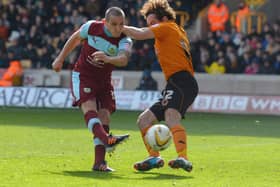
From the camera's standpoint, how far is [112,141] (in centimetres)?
1119

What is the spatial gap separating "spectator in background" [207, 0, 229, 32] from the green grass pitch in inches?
333

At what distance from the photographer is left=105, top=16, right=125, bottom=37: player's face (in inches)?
452

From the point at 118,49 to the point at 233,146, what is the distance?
4.55 meters

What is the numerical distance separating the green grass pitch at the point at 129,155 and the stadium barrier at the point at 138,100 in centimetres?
298

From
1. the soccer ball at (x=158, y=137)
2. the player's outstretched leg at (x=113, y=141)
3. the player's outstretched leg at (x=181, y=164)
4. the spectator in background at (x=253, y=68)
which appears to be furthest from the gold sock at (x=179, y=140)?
the spectator in background at (x=253, y=68)

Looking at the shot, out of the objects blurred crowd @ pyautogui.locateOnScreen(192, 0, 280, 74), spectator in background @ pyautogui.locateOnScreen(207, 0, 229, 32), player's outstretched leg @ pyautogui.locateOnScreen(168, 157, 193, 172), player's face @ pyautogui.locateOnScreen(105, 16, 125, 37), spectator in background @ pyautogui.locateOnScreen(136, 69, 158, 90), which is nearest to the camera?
player's outstretched leg @ pyautogui.locateOnScreen(168, 157, 193, 172)

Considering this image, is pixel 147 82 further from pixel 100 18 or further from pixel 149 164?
pixel 149 164

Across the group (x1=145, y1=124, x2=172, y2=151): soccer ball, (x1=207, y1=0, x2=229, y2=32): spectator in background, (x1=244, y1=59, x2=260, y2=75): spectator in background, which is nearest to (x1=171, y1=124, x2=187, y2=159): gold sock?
(x1=145, y1=124, x2=172, y2=151): soccer ball

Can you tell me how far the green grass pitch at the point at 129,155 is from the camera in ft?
34.8

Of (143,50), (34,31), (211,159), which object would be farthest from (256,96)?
(211,159)

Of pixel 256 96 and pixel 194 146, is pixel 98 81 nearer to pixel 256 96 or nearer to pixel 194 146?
pixel 194 146

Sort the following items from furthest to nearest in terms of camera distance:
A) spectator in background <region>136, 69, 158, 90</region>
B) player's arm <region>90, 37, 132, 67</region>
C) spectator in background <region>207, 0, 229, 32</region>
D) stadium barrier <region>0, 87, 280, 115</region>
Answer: spectator in background <region>207, 0, 229, 32</region> → spectator in background <region>136, 69, 158, 90</region> → stadium barrier <region>0, 87, 280, 115</region> → player's arm <region>90, 37, 132, 67</region>

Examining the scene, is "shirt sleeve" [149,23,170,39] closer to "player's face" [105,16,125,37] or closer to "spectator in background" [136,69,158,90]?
"player's face" [105,16,125,37]

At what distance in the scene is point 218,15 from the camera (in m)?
30.5
